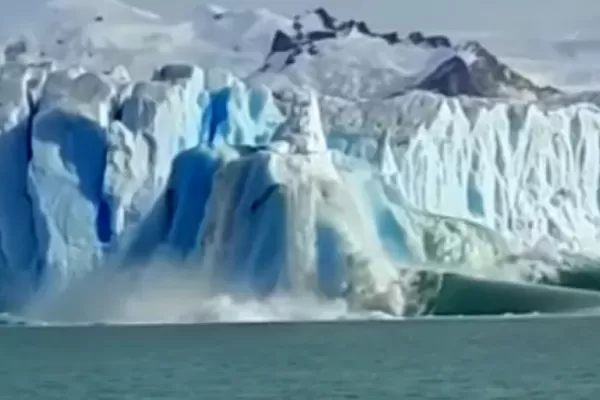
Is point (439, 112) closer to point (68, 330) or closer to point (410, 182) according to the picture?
point (410, 182)

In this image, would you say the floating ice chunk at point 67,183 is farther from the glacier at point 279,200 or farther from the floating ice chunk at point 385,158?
the floating ice chunk at point 385,158

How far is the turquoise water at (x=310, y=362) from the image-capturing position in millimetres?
15797

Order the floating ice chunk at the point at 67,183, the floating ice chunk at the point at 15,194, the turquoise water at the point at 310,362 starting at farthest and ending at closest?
1. the floating ice chunk at the point at 15,194
2. the floating ice chunk at the point at 67,183
3. the turquoise water at the point at 310,362

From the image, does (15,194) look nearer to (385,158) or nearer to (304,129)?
(304,129)

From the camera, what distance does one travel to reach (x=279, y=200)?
22359 mm

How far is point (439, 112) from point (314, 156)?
3263 millimetres

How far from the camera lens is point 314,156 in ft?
74.7

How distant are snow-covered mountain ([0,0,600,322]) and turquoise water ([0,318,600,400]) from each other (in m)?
0.71

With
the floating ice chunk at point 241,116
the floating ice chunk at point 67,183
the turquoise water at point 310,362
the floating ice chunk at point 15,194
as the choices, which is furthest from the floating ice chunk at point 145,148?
the turquoise water at point 310,362

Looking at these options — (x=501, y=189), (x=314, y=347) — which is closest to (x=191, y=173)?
(x=314, y=347)

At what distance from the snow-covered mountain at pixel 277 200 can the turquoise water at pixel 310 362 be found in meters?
0.71

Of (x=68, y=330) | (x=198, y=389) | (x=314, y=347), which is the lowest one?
(x=68, y=330)

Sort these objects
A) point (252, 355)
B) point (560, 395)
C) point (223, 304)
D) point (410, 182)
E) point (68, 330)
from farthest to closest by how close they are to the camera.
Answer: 1. point (68, 330)
2. point (410, 182)
3. point (223, 304)
4. point (252, 355)
5. point (560, 395)

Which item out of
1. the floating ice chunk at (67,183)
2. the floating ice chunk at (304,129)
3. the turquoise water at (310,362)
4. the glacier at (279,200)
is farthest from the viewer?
the floating ice chunk at (67,183)
